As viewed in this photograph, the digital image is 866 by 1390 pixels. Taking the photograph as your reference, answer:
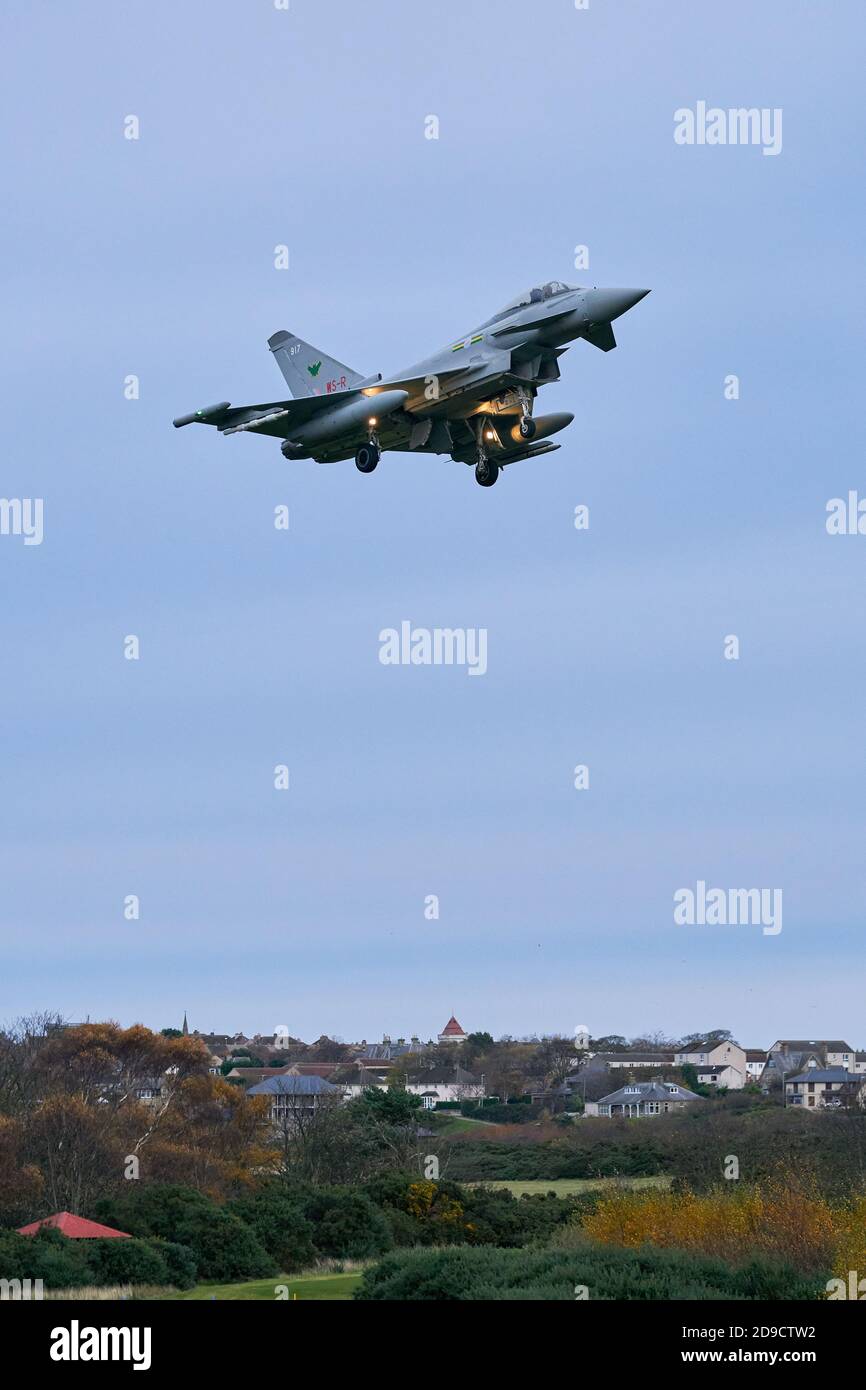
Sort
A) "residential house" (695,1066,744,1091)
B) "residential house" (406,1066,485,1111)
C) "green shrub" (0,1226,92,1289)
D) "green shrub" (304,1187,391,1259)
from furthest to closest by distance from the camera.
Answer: "residential house" (695,1066,744,1091) < "residential house" (406,1066,485,1111) < "green shrub" (304,1187,391,1259) < "green shrub" (0,1226,92,1289)

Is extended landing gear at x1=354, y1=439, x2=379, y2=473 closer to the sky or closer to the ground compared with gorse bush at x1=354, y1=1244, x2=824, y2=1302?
closer to the sky

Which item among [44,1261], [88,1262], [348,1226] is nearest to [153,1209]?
[348,1226]

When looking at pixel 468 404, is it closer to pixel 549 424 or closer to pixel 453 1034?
pixel 549 424

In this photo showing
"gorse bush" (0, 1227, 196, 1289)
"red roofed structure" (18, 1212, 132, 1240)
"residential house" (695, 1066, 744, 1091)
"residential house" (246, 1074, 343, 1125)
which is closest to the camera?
"gorse bush" (0, 1227, 196, 1289)

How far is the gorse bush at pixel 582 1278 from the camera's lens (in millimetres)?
38344

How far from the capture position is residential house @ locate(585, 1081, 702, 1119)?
92062mm

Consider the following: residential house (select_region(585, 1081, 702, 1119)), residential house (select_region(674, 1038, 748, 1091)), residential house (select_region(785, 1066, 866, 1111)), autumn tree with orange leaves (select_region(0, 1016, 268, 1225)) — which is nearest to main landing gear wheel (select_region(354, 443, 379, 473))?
autumn tree with orange leaves (select_region(0, 1016, 268, 1225))

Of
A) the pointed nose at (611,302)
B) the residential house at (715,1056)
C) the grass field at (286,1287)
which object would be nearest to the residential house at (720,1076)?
the residential house at (715,1056)

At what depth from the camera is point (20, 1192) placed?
2416 inches

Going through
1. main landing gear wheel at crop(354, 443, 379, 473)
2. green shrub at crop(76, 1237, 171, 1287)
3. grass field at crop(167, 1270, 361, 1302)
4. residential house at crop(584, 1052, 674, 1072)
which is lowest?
grass field at crop(167, 1270, 361, 1302)

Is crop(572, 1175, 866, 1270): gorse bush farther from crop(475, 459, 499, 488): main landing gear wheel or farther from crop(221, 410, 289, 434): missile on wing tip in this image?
crop(221, 410, 289, 434): missile on wing tip

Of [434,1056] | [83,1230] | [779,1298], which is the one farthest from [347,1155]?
[434,1056]

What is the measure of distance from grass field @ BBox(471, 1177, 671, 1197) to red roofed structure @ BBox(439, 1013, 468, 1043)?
178ft

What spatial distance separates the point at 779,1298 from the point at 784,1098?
59494 mm
